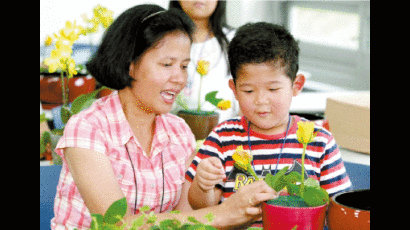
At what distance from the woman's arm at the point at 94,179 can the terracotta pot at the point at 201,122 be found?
0.36 metres

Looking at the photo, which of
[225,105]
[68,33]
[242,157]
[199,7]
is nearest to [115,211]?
[242,157]

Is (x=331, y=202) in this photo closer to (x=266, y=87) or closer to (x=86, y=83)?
(x=266, y=87)

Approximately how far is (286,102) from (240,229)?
11.1 inches

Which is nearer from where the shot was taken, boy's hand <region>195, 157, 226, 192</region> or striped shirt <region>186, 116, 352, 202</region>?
boy's hand <region>195, 157, 226, 192</region>

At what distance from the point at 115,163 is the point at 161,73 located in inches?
9.0

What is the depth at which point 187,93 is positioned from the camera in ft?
5.93

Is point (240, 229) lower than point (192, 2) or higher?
lower

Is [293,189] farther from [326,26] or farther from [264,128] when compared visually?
[326,26]

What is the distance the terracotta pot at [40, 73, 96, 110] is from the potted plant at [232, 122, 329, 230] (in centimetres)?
91

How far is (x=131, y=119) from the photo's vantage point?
1242 mm

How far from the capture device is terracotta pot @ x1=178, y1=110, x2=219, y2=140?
140cm

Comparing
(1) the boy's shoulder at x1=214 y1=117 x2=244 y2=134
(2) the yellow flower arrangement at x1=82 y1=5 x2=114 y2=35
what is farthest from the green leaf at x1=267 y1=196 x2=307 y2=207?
(2) the yellow flower arrangement at x1=82 y1=5 x2=114 y2=35

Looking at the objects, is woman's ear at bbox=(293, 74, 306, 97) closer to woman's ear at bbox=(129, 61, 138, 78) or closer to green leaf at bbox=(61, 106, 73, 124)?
woman's ear at bbox=(129, 61, 138, 78)

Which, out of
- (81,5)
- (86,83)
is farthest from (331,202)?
(81,5)
